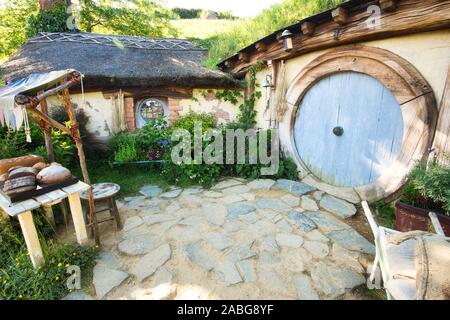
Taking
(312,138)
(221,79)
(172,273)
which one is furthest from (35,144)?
(312,138)

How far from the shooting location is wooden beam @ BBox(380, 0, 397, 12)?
2.99 meters

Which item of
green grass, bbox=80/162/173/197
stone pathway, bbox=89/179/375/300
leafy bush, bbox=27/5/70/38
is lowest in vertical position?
stone pathway, bbox=89/179/375/300

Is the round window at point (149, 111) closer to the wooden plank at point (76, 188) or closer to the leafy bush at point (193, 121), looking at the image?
the leafy bush at point (193, 121)

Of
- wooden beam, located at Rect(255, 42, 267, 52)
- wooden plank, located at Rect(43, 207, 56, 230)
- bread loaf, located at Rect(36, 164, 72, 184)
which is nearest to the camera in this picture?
bread loaf, located at Rect(36, 164, 72, 184)

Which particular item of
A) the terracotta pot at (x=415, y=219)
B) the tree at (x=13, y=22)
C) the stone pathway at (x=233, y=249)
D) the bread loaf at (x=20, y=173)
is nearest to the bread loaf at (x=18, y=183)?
the bread loaf at (x=20, y=173)

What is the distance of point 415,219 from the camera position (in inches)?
111

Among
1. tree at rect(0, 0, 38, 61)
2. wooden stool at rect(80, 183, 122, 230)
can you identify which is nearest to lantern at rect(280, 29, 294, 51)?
wooden stool at rect(80, 183, 122, 230)

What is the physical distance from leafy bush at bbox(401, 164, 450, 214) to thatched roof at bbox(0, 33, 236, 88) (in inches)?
174

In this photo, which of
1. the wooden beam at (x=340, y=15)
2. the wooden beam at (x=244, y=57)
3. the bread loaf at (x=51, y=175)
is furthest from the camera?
the wooden beam at (x=244, y=57)

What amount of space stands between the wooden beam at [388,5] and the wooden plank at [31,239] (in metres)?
4.69

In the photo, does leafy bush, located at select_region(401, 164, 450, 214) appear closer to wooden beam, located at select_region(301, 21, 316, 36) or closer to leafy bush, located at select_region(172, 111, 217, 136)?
wooden beam, located at select_region(301, 21, 316, 36)

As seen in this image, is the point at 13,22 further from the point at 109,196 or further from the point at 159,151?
the point at 109,196

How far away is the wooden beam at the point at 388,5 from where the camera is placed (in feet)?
9.82
